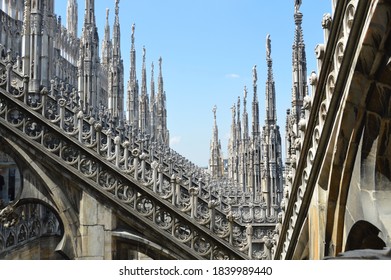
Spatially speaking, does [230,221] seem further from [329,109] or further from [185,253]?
[329,109]

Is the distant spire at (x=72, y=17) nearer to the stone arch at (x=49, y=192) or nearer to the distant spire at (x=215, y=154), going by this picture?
the distant spire at (x=215, y=154)

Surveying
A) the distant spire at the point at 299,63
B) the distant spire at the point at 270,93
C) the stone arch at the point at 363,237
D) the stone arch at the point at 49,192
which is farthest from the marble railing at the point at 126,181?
the distant spire at the point at 270,93

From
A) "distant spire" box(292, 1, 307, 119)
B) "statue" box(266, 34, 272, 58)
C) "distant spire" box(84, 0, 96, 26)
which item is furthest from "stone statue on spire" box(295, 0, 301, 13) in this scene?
"distant spire" box(84, 0, 96, 26)

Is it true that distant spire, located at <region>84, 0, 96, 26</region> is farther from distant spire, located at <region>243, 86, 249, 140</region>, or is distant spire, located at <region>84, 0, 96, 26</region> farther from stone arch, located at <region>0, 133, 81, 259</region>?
stone arch, located at <region>0, 133, 81, 259</region>

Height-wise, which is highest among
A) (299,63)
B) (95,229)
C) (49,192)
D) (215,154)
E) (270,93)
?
(215,154)

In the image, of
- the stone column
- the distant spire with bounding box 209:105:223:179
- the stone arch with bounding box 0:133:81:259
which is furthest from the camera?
the distant spire with bounding box 209:105:223:179

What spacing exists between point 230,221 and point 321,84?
462 centimetres

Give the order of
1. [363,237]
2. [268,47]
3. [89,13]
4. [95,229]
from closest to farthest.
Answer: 1. [363,237]
2. [95,229]
3. [268,47]
4. [89,13]

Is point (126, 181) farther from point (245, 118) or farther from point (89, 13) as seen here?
point (245, 118)

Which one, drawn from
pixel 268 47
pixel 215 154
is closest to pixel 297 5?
pixel 268 47

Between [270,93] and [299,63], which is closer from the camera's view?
[299,63]

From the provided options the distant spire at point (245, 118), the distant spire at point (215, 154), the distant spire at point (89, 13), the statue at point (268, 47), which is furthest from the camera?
the distant spire at point (215, 154)

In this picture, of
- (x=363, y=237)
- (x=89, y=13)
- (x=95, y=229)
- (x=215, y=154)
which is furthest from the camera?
(x=215, y=154)
